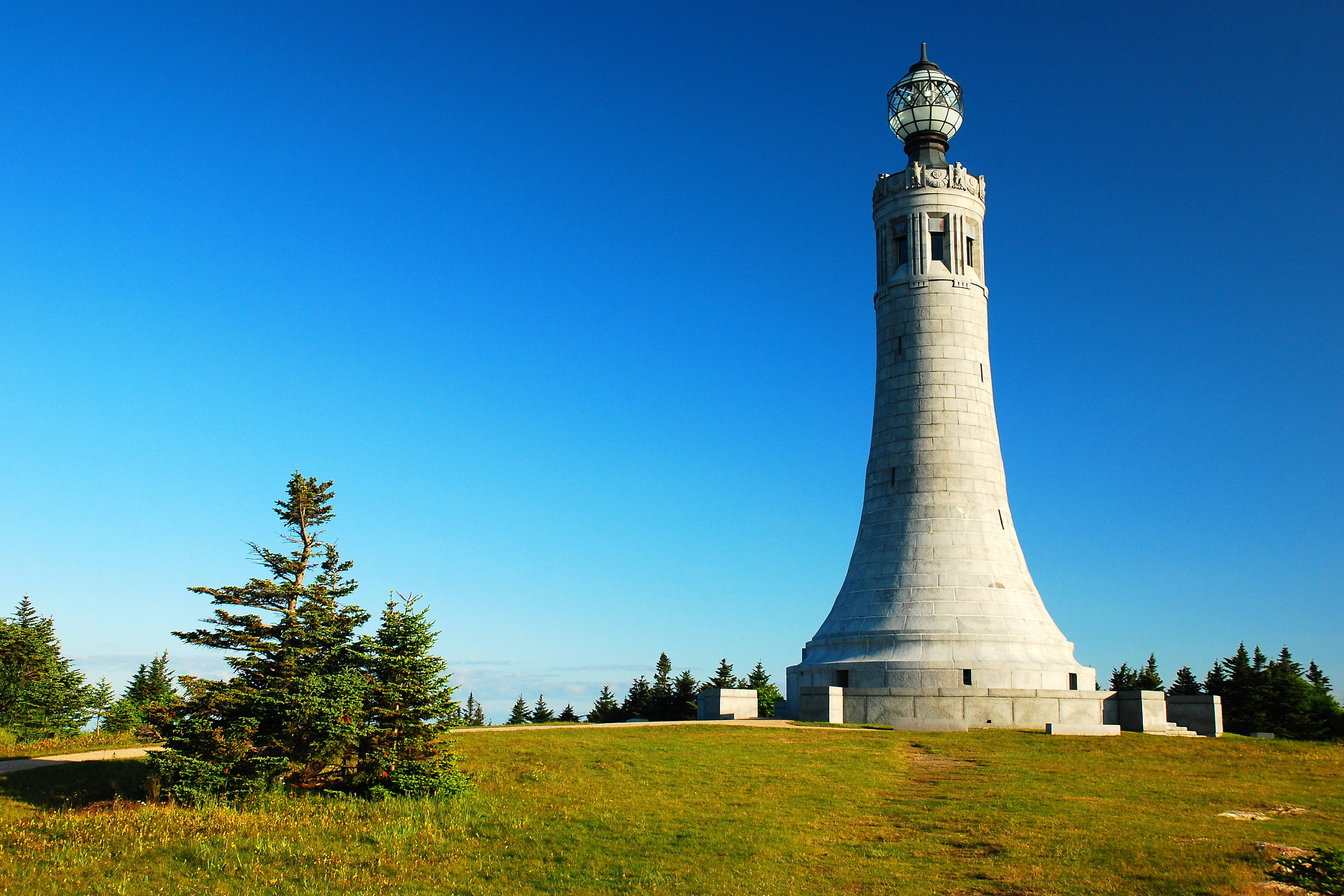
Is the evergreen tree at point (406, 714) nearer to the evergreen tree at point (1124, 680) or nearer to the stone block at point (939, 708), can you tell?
the stone block at point (939, 708)

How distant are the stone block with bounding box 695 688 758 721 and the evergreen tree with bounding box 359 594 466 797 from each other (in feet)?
68.3

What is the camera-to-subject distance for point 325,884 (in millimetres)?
12195

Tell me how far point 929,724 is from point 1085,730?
15.7 ft

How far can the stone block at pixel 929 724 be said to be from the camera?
32.0 m

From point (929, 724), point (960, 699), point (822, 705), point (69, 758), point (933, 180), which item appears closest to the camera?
point (69, 758)

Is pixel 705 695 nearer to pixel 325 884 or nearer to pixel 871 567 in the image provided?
pixel 871 567

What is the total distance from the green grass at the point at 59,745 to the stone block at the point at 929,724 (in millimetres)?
23093

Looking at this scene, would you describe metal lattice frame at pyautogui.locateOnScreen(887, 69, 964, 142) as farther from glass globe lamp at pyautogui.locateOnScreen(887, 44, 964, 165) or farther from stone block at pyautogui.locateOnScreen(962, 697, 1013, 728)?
stone block at pyautogui.locateOnScreen(962, 697, 1013, 728)

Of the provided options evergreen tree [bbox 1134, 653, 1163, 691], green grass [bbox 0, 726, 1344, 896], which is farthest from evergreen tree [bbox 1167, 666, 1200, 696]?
green grass [bbox 0, 726, 1344, 896]

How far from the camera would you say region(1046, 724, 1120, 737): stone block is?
30.4 metres

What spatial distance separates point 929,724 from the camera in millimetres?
32531

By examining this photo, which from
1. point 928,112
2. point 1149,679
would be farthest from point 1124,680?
point 928,112

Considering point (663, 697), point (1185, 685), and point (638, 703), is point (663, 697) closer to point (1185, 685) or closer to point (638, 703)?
point (638, 703)

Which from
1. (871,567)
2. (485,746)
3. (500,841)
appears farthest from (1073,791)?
(871,567)
